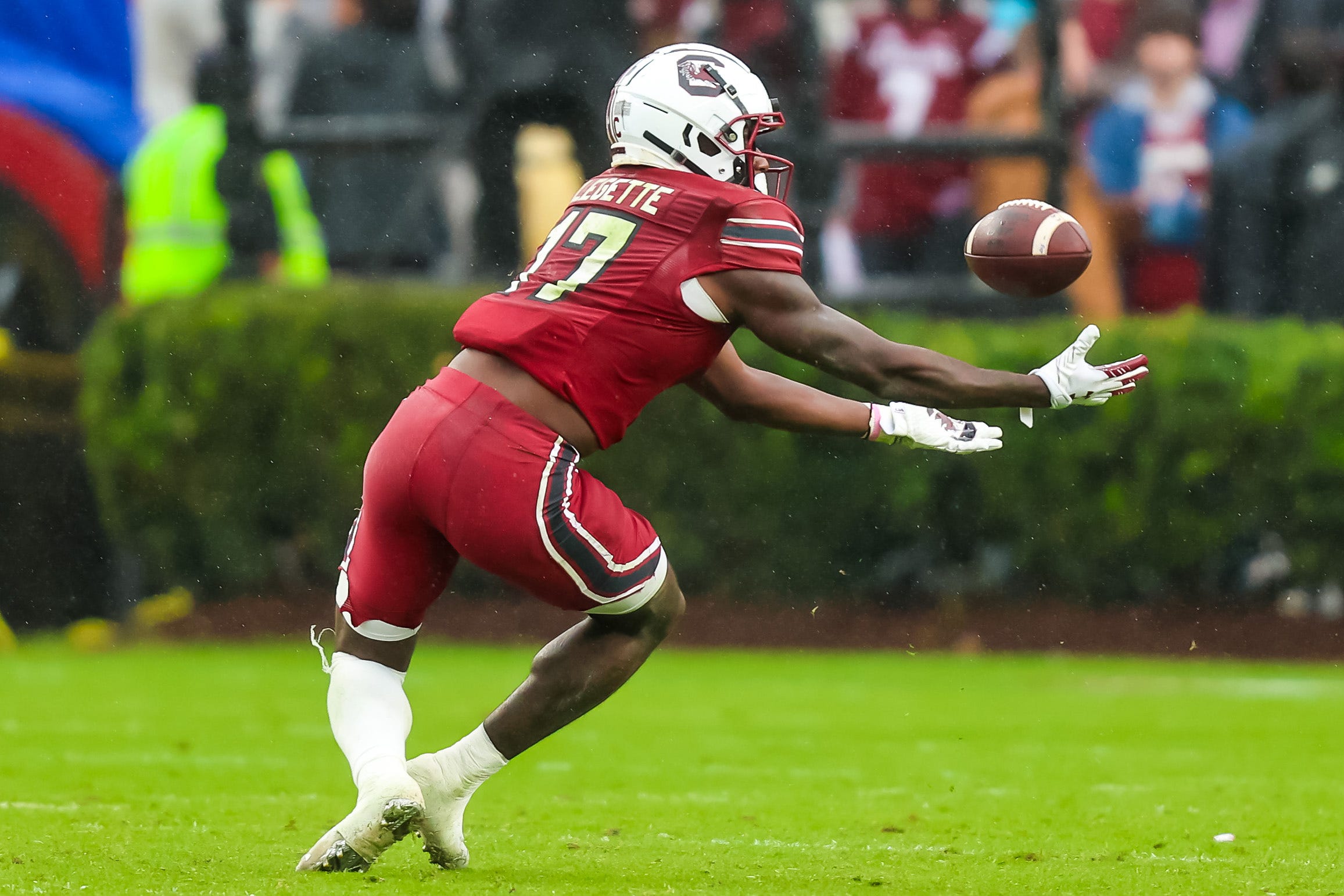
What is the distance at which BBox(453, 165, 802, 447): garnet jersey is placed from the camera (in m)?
4.88

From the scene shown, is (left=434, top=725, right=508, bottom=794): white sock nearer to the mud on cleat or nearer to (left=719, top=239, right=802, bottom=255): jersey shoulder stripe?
the mud on cleat

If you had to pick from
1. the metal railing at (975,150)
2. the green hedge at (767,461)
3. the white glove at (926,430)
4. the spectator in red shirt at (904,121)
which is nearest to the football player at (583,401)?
the white glove at (926,430)

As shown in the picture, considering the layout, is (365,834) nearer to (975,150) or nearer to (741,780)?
(741,780)

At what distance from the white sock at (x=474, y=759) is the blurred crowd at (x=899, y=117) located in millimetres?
7085

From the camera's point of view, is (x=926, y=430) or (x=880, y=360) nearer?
(x=880, y=360)

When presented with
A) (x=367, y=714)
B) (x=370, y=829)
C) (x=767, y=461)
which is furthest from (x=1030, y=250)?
(x=767, y=461)

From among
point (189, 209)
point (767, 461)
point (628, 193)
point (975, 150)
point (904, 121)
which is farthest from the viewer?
point (189, 209)

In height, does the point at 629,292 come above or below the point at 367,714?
above

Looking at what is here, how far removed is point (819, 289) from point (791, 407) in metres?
6.32

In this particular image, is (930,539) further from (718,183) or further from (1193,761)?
(718,183)

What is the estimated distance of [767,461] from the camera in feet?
38.4

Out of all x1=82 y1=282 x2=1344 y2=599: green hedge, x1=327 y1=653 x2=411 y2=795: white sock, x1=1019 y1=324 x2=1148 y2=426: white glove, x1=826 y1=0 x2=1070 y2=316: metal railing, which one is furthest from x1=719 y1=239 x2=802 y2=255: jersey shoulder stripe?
x1=826 y1=0 x2=1070 y2=316: metal railing

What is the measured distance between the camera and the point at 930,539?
11.8 meters

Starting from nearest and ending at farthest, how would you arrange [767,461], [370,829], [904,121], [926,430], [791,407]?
[370,829], [926,430], [791,407], [767,461], [904,121]
